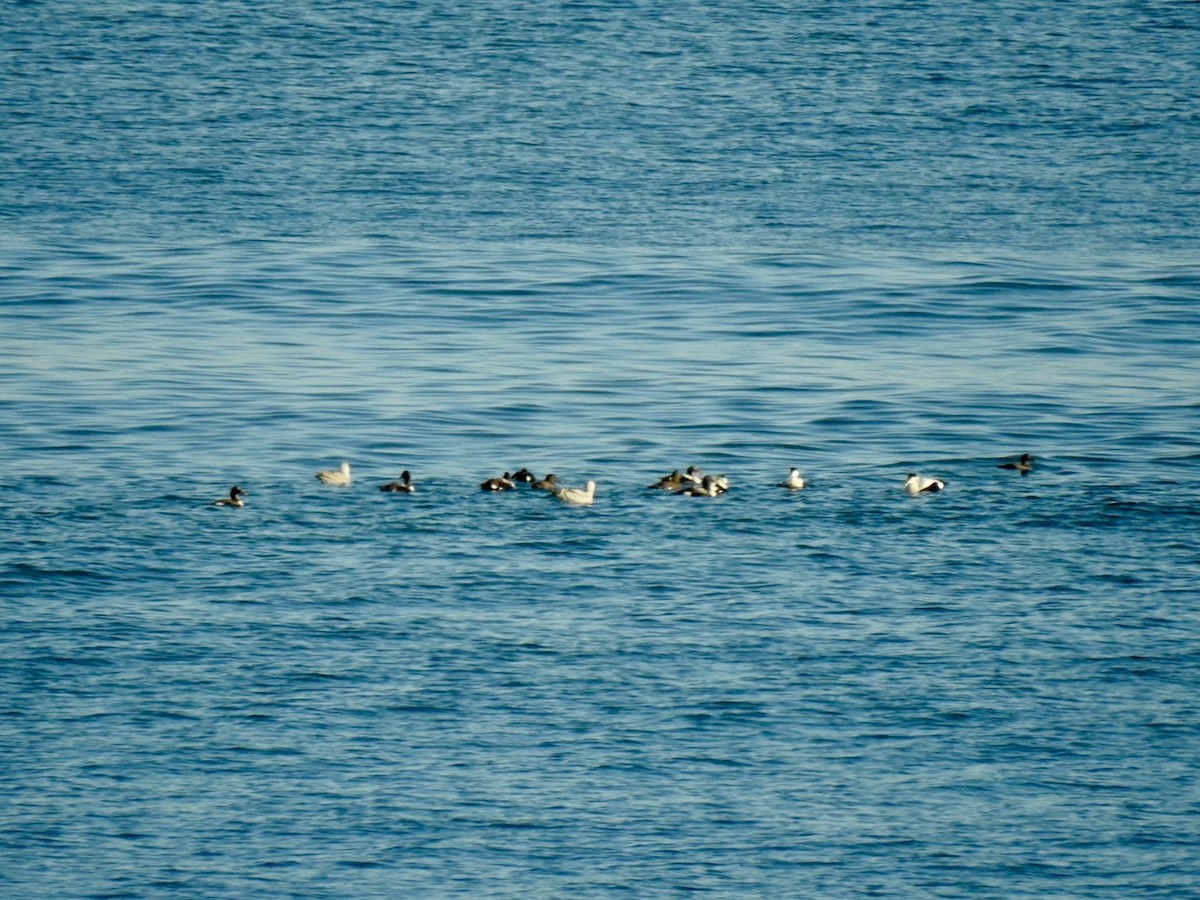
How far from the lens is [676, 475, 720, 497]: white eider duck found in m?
30.1

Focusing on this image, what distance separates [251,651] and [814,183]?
32.3 m

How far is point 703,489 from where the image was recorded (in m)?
30.1

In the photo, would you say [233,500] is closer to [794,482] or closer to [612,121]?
[794,482]

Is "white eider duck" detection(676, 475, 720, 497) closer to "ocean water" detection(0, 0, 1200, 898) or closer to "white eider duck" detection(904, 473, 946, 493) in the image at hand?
"ocean water" detection(0, 0, 1200, 898)

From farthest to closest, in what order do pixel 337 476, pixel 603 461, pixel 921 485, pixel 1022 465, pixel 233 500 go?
pixel 603 461 → pixel 1022 465 → pixel 337 476 → pixel 921 485 → pixel 233 500

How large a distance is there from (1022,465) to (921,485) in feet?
6.85

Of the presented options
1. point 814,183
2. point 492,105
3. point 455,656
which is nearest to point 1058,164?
point 814,183

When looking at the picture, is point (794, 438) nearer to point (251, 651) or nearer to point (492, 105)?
point (251, 651)

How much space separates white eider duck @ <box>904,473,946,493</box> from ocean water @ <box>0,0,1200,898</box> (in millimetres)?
419

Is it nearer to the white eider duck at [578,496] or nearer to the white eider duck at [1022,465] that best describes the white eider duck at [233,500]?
the white eider duck at [578,496]

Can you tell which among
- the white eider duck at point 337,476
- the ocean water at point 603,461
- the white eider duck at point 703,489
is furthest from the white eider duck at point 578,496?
the white eider duck at point 337,476

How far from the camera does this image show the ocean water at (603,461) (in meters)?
20.4

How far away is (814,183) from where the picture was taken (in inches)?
2111

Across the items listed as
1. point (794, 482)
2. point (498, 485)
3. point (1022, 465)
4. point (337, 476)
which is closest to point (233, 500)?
point (337, 476)
